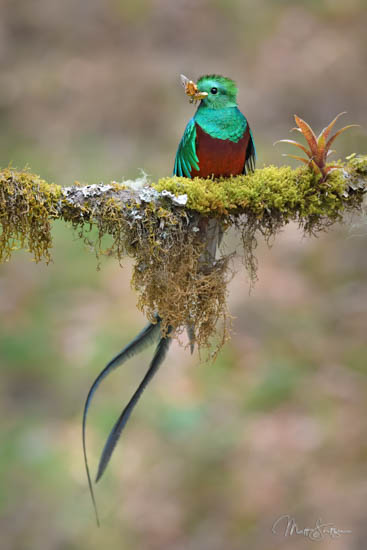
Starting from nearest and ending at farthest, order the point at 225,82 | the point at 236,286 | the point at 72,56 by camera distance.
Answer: the point at 225,82
the point at 236,286
the point at 72,56

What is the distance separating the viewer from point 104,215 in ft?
5.89

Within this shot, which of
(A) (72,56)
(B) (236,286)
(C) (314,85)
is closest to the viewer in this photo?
(B) (236,286)

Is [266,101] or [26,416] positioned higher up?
[266,101]

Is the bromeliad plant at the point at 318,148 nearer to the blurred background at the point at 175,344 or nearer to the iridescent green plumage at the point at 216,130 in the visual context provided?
the iridescent green plumage at the point at 216,130

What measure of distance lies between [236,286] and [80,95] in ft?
8.94

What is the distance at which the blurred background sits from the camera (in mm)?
4238

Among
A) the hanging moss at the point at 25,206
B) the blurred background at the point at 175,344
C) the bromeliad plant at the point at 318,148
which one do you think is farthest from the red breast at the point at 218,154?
the blurred background at the point at 175,344

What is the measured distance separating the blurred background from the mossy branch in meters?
1.01

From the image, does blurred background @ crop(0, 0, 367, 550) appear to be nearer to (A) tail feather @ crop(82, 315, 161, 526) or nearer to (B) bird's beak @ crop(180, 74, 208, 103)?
(B) bird's beak @ crop(180, 74, 208, 103)

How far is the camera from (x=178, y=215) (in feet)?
6.10

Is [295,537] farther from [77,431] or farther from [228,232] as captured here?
[228,232]

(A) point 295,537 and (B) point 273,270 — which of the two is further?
(B) point 273,270

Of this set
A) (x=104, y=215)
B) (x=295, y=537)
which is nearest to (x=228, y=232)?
(x=104, y=215)

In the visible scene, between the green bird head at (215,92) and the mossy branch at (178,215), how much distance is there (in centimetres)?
25
